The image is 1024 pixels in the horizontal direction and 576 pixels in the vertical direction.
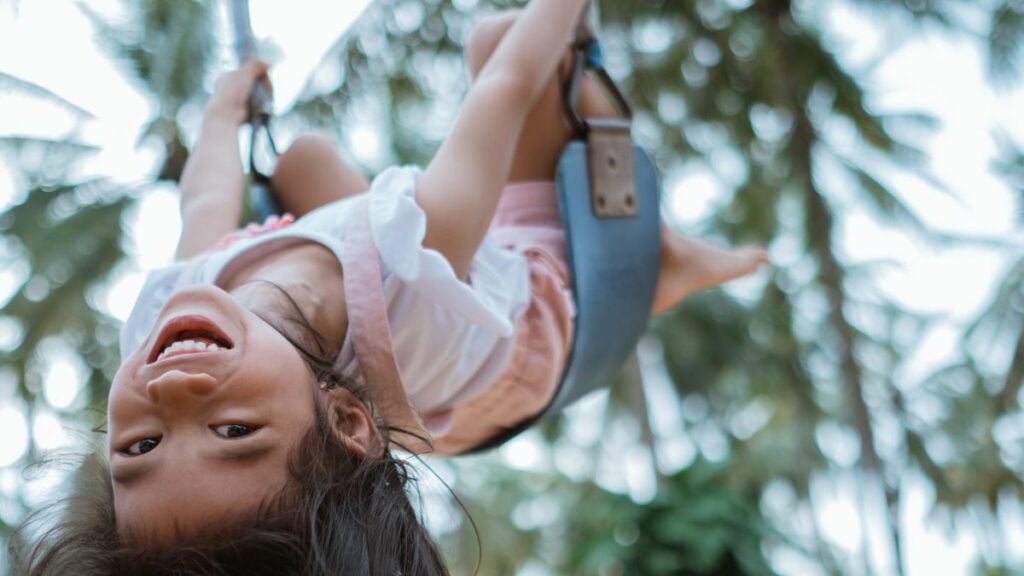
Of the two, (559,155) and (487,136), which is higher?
(487,136)

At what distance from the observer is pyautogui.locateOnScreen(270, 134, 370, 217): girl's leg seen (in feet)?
7.46

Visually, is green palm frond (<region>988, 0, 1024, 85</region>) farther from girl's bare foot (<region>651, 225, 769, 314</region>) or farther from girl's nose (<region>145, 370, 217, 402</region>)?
girl's nose (<region>145, 370, 217, 402</region>)

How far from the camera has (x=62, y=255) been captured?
24.0ft

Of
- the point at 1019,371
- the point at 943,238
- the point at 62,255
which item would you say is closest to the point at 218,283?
the point at 62,255

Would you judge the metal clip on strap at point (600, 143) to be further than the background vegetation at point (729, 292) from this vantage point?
Result: No

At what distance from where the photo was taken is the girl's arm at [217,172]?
2.11 m

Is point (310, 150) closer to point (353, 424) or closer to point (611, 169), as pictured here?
point (611, 169)

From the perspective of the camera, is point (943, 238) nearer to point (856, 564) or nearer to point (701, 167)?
point (701, 167)

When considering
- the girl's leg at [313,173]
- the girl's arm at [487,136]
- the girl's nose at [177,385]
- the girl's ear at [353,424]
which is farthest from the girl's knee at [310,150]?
the girl's nose at [177,385]

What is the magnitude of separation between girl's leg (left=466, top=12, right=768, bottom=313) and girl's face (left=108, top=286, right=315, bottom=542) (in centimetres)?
75

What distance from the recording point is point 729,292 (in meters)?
10.6

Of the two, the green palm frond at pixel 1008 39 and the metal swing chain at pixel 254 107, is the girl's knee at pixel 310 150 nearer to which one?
the metal swing chain at pixel 254 107

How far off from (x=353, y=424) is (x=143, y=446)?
0.25 meters

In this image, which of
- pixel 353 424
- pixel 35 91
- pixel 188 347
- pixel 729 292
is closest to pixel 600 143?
pixel 353 424
